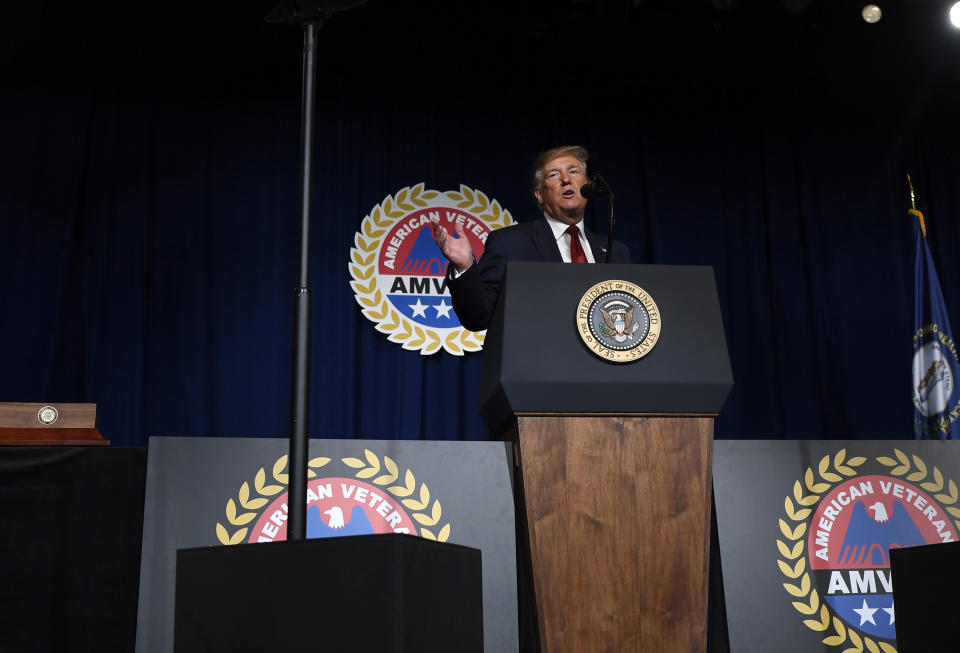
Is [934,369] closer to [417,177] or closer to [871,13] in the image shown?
[871,13]

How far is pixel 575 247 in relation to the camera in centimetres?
262

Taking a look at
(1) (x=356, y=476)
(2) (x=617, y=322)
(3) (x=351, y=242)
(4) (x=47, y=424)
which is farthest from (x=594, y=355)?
(3) (x=351, y=242)

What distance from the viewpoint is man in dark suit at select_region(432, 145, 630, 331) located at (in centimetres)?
220

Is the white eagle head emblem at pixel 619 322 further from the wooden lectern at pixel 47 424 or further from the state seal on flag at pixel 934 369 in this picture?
the state seal on flag at pixel 934 369

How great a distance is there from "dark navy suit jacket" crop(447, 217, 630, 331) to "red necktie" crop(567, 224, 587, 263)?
45 mm

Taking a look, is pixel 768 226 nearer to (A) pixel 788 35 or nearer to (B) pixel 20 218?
(A) pixel 788 35

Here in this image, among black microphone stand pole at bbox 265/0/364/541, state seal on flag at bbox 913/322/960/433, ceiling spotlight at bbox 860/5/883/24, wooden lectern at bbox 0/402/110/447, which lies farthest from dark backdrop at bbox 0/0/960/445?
black microphone stand pole at bbox 265/0/364/541

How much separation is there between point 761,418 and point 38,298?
12.4 ft

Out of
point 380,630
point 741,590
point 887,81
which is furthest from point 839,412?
point 380,630

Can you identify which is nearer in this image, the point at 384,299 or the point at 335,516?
the point at 335,516

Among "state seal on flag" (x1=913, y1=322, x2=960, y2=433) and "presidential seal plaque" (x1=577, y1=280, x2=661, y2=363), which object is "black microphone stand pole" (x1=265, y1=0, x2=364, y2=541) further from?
"state seal on flag" (x1=913, y1=322, x2=960, y2=433)

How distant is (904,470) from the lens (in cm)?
234

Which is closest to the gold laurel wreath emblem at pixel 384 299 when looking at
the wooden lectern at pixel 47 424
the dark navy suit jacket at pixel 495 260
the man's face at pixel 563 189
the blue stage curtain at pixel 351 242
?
the blue stage curtain at pixel 351 242

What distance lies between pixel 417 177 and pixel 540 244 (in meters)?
3.05
